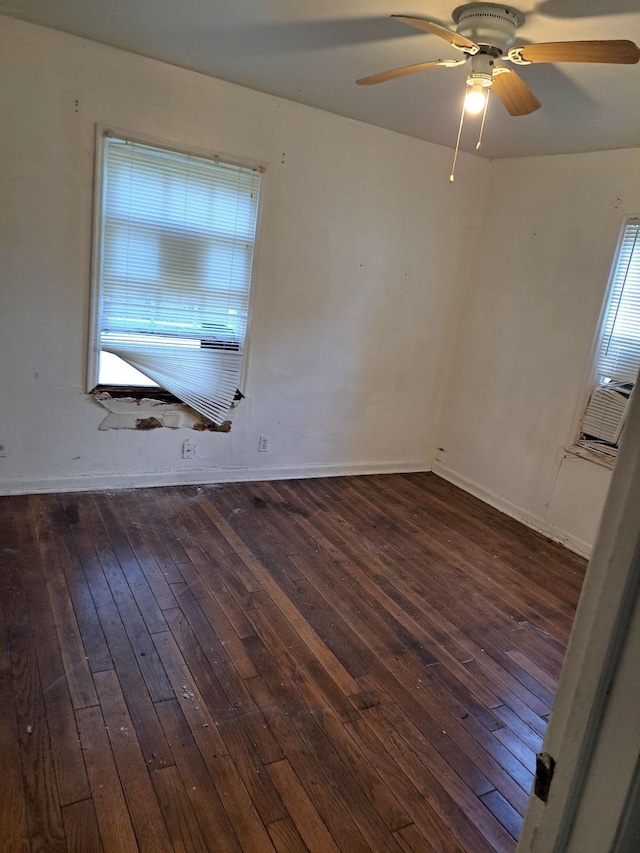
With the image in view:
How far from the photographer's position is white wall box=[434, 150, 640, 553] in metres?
3.75

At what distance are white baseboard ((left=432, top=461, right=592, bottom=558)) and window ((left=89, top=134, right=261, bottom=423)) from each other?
82.5 inches

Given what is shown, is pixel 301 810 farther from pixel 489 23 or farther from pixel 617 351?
pixel 617 351

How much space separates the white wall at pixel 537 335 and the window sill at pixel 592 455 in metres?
0.05

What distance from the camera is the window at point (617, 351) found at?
139 inches

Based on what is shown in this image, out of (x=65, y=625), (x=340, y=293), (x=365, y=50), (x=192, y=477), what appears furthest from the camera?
(x=340, y=293)

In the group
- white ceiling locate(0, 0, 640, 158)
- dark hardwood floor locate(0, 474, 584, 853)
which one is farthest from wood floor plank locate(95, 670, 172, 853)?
white ceiling locate(0, 0, 640, 158)

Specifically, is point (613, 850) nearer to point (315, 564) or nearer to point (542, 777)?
point (542, 777)

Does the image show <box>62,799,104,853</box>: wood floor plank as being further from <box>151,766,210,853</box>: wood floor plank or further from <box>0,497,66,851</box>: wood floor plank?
<box>151,766,210,853</box>: wood floor plank

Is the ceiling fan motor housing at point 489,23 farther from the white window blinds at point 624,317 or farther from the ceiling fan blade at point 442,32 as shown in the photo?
the white window blinds at point 624,317

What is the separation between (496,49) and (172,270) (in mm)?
2178

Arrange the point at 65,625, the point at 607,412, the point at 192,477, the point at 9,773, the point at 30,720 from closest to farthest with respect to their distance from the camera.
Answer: the point at 9,773, the point at 30,720, the point at 65,625, the point at 607,412, the point at 192,477

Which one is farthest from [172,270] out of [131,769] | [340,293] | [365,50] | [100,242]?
[131,769]

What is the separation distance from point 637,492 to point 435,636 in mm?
2354

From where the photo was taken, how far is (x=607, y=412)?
370 centimetres
